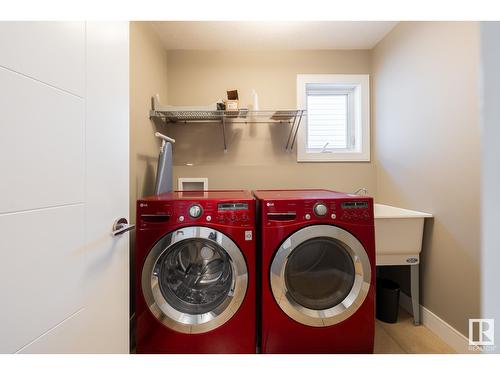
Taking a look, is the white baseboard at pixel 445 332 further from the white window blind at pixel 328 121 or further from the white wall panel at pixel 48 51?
the white wall panel at pixel 48 51

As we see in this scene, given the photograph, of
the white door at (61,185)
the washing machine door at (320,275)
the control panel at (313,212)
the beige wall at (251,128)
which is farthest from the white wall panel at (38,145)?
the beige wall at (251,128)

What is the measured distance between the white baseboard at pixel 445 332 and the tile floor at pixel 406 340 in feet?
0.09

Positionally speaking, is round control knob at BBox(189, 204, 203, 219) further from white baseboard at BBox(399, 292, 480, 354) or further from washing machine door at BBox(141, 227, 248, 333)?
white baseboard at BBox(399, 292, 480, 354)

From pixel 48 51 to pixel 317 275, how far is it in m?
1.48

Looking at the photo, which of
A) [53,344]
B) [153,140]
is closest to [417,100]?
[153,140]

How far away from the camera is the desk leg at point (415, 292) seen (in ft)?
5.48

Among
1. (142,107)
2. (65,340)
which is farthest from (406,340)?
(142,107)

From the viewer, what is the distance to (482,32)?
120 cm

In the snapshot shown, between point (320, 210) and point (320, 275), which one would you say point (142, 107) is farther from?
point (320, 275)

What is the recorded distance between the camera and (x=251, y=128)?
2322 millimetres

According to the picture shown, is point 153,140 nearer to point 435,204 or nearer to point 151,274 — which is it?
point 151,274

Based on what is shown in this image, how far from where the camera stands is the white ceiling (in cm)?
195

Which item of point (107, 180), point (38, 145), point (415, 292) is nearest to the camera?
point (38, 145)

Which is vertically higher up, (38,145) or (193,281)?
(38,145)
